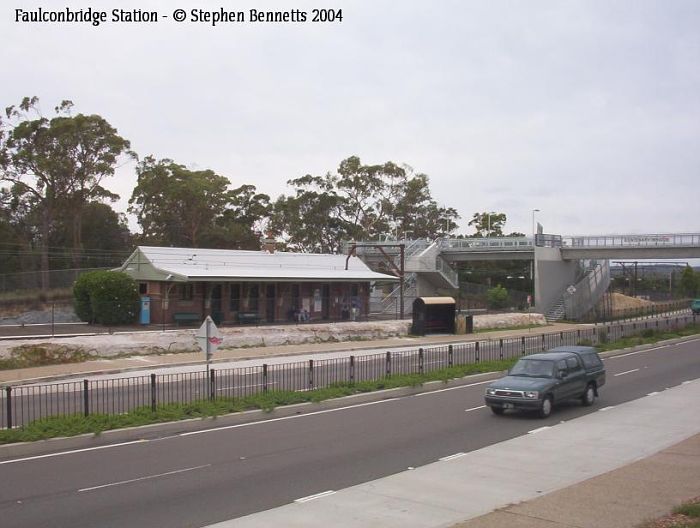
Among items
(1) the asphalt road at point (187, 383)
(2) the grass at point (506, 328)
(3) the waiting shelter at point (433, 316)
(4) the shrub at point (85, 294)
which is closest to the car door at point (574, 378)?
(1) the asphalt road at point (187, 383)

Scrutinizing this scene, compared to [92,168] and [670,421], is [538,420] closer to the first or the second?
[670,421]

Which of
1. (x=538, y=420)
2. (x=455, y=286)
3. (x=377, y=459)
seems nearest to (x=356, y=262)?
(x=455, y=286)

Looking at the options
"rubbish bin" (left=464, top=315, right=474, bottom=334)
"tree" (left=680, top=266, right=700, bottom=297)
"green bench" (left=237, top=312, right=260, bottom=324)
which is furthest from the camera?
"tree" (left=680, top=266, right=700, bottom=297)

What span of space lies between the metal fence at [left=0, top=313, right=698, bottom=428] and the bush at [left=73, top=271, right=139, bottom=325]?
14.7 metres

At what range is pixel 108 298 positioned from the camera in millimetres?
38906

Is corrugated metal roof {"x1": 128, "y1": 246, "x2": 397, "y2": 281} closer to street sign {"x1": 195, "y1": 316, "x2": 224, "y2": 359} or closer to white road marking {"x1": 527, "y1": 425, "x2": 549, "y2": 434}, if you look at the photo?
street sign {"x1": 195, "y1": 316, "x2": 224, "y2": 359}

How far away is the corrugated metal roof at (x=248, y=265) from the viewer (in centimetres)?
4172

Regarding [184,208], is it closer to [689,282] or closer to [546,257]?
[546,257]

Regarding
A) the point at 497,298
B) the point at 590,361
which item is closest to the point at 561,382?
the point at 590,361

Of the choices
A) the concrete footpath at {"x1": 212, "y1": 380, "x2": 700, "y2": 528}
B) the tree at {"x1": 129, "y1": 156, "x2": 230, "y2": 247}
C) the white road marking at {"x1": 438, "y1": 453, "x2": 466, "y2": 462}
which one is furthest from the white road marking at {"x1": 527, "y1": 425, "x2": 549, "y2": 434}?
the tree at {"x1": 129, "y1": 156, "x2": 230, "y2": 247}

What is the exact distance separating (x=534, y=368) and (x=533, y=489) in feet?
26.7

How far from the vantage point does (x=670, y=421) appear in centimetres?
1614

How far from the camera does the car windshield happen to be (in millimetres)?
18062

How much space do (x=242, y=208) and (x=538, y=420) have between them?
6768 centimetres
